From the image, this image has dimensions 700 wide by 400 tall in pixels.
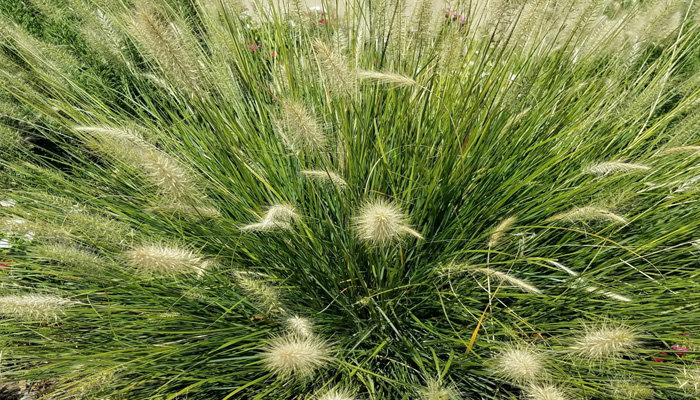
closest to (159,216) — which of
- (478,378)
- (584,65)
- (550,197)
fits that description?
(478,378)

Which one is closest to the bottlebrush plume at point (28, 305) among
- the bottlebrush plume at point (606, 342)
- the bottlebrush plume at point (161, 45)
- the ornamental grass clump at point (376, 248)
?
the ornamental grass clump at point (376, 248)

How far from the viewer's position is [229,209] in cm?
223

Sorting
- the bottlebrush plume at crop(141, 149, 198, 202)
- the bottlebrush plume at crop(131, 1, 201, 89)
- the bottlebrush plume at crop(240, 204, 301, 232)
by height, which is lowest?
the bottlebrush plume at crop(240, 204, 301, 232)

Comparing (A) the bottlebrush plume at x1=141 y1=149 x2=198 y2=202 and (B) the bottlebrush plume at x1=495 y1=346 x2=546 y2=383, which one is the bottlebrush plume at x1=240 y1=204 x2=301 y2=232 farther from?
(B) the bottlebrush plume at x1=495 y1=346 x2=546 y2=383

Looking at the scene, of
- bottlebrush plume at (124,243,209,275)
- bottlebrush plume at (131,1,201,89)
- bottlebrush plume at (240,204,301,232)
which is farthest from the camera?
bottlebrush plume at (131,1,201,89)

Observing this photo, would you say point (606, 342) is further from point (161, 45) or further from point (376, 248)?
point (161, 45)

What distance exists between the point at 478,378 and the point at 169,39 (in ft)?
5.09

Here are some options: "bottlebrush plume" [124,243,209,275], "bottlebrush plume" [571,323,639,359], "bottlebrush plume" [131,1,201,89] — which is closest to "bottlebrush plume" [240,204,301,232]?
"bottlebrush plume" [124,243,209,275]

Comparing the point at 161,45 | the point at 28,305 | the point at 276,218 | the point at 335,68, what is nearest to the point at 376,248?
the point at 276,218

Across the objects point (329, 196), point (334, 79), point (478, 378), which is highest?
point (334, 79)

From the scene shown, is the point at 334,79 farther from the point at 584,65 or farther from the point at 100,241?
the point at 584,65

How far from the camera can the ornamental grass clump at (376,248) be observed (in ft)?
5.12

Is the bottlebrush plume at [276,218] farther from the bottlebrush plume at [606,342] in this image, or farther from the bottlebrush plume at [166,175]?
the bottlebrush plume at [606,342]

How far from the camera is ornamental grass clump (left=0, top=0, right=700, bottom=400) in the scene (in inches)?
61.4
